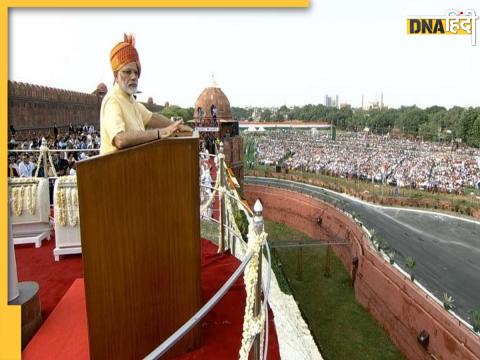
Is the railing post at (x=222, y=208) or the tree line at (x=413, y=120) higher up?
the tree line at (x=413, y=120)

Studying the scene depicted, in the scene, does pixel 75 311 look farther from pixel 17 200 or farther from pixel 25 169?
pixel 25 169

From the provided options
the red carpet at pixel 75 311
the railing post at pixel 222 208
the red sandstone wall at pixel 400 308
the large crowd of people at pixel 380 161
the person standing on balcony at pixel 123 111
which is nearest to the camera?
the person standing on balcony at pixel 123 111

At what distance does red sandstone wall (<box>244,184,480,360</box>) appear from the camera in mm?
9281

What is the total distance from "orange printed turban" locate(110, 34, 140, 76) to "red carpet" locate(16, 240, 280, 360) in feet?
6.61

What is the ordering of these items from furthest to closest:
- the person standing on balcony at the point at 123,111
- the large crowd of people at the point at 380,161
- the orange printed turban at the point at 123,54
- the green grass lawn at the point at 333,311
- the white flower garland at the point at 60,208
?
the large crowd of people at the point at 380,161, the green grass lawn at the point at 333,311, the white flower garland at the point at 60,208, the orange printed turban at the point at 123,54, the person standing on balcony at the point at 123,111

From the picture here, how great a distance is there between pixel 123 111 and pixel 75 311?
1.81 metres

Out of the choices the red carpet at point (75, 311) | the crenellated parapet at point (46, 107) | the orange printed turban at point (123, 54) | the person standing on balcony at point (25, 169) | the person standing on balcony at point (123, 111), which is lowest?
the red carpet at point (75, 311)

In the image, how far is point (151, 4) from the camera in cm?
161

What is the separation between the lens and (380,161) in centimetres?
3847

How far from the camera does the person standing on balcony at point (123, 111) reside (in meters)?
2.23

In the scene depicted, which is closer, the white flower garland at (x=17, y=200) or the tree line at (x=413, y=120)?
the white flower garland at (x=17, y=200)

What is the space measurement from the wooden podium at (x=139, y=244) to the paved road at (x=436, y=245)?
36.4 feet

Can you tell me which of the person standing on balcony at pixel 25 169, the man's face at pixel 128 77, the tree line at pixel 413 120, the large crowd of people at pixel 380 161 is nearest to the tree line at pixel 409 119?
the tree line at pixel 413 120

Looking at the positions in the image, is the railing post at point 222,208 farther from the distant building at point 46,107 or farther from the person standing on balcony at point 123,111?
the distant building at point 46,107
